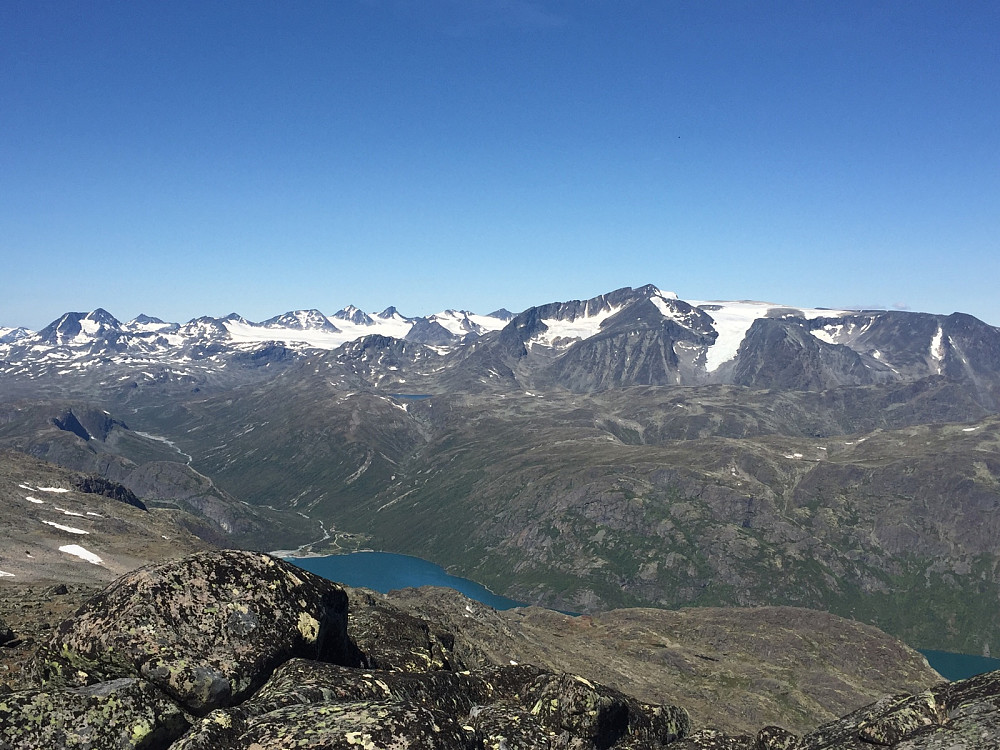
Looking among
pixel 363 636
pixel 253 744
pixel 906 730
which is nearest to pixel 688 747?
pixel 906 730

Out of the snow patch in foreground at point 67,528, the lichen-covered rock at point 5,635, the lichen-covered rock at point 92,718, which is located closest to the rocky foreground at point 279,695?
the lichen-covered rock at point 92,718

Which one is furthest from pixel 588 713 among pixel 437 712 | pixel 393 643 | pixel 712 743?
pixel 393 643

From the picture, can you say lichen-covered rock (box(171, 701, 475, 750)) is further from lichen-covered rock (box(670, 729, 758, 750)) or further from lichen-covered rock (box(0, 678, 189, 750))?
lichen-covered rock (box(670, 729, 758, 750))

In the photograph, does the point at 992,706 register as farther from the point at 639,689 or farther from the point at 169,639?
the point at 639,689

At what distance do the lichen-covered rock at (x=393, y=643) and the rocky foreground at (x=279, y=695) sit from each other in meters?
0.51

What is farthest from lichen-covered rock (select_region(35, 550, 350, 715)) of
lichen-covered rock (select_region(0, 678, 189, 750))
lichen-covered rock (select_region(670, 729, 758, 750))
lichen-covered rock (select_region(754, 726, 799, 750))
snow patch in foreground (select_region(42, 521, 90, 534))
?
snow patch in foreground (select_region(42, 521, 90, 534))

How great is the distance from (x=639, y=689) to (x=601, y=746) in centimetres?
8842

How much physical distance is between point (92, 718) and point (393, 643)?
54.0 feet

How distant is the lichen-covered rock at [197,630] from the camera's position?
21.8 meters

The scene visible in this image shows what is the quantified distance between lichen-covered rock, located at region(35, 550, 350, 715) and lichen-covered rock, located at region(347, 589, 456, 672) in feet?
17.0

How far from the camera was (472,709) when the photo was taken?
85.3 ft

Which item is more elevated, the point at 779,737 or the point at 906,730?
the point at 906,730

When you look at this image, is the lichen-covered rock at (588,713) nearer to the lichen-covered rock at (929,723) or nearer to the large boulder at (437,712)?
the large boulder at (437,712)

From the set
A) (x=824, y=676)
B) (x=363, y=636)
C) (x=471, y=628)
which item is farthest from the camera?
(x=824, y=676)
